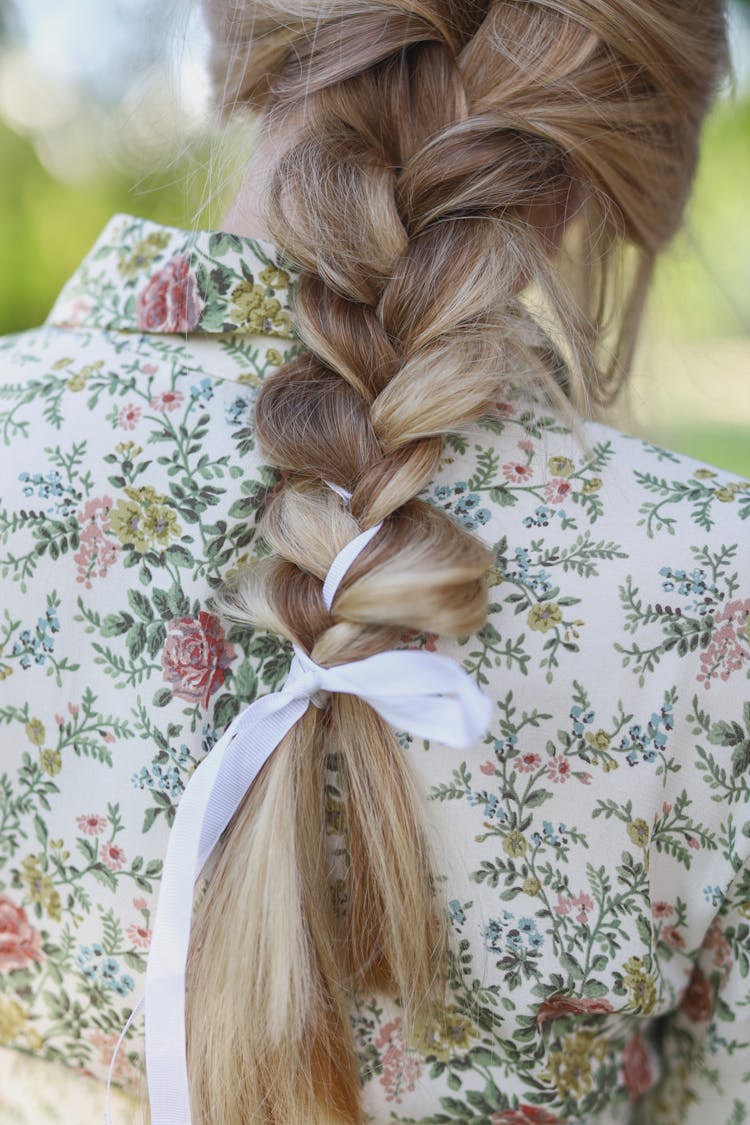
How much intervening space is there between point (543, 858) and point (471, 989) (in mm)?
106

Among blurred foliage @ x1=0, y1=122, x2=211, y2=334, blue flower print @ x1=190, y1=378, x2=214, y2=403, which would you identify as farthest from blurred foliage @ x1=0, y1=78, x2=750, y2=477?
blue flower print @ x1=190, y1=378, x2=214, y2=403

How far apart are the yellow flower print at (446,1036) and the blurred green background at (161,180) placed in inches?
23.2

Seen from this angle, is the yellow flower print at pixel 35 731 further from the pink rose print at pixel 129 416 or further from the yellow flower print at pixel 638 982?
the yellow flower print at pixel 638 982

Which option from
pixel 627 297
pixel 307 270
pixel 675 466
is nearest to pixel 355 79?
pixel 307 270

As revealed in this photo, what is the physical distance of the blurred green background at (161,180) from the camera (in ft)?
2.64

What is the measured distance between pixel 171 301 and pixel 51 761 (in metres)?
Result: 0.34

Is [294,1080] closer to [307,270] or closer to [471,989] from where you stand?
[471,989]

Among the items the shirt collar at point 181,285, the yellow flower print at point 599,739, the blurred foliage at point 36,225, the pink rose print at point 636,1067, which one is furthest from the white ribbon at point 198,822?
the blurred foliage at point 36,225

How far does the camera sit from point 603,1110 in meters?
0.71

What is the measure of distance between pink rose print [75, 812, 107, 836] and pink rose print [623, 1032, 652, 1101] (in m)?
0.42

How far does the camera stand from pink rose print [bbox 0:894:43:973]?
2.26 ft

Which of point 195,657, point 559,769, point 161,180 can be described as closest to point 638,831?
point 559,769

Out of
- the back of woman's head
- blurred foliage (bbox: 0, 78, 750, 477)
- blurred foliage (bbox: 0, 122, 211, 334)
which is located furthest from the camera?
blurred foliage (bbox: 0, 122, 211, 334)

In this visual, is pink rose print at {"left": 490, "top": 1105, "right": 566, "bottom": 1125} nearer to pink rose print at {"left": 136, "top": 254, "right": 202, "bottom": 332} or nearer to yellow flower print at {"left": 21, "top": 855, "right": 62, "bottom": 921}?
yellow flower print at {"left": 21, "top": 855, "right": 62, "bottom": 921}
